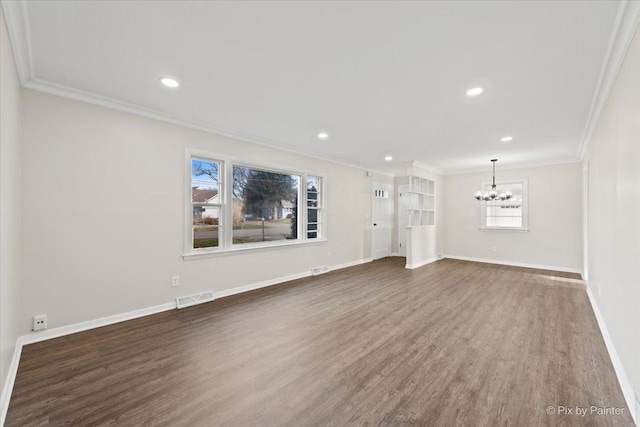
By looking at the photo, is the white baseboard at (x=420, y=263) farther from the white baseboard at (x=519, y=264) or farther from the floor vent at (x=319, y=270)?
the floor vent at (x=319, y=270)

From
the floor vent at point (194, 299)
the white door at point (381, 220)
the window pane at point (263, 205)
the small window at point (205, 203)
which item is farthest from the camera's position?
the white door at point (381, 220)

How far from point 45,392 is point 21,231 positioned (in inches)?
63.5

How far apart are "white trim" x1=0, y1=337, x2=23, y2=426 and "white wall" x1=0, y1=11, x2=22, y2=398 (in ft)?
0.24

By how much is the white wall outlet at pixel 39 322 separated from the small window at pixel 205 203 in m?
1.64

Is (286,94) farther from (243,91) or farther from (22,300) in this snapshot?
(22,300)

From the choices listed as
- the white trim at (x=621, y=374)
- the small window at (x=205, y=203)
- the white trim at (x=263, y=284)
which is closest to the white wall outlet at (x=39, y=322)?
the small window at (x=205, y=203)

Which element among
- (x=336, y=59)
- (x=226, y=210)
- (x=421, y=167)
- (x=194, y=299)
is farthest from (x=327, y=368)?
(x=421, y=167)

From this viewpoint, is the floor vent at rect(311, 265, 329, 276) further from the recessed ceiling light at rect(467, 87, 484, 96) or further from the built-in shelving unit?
the recessed ceiling light at rect(467, 87, 484, 96)

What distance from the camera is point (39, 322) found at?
2.72 metres

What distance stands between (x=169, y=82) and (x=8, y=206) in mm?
1689

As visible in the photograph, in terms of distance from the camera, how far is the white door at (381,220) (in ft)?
25.1

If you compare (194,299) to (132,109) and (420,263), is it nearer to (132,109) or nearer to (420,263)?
(132,109)

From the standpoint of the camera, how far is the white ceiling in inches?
70.3

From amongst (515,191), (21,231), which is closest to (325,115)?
(21,231)
